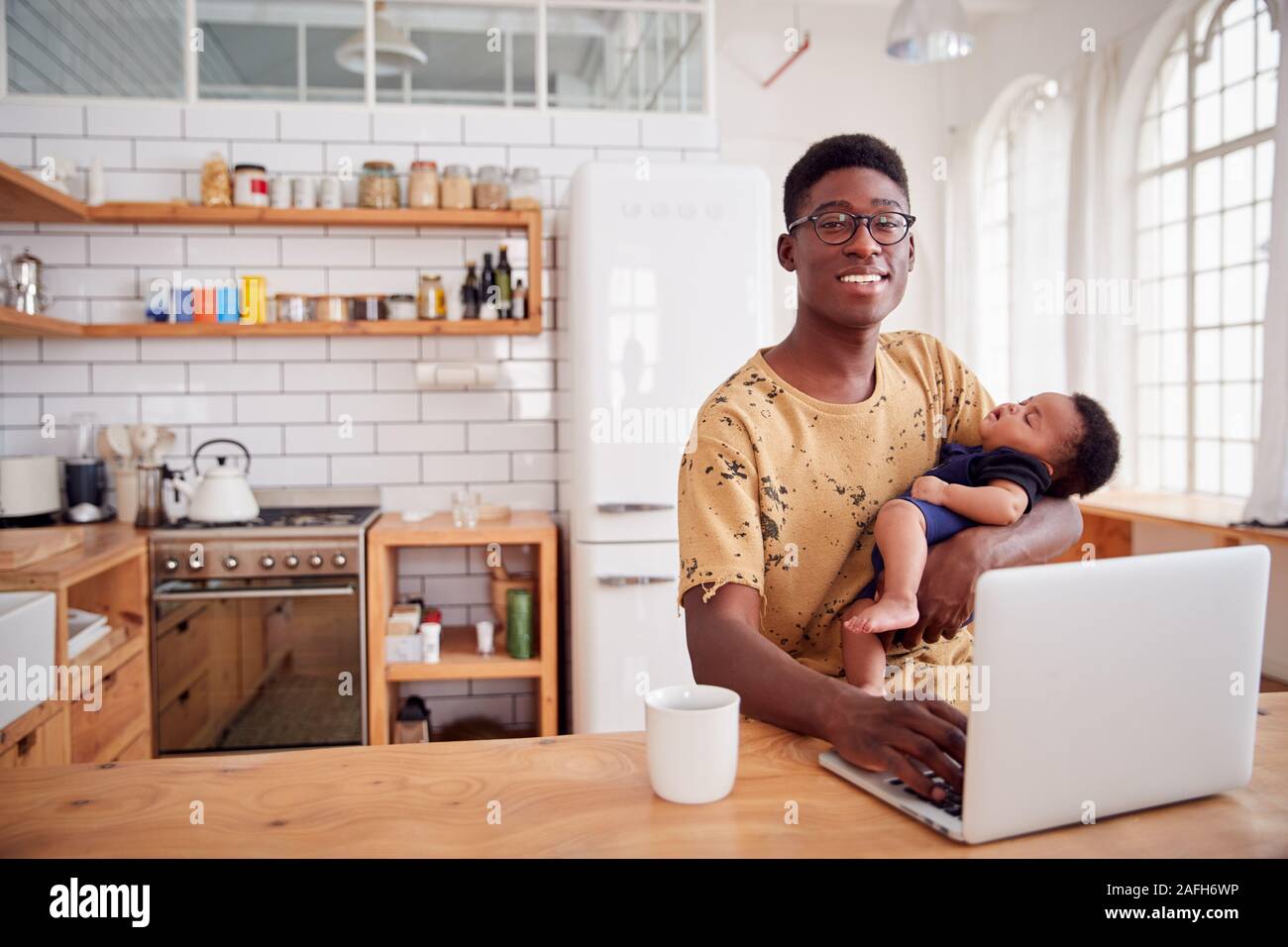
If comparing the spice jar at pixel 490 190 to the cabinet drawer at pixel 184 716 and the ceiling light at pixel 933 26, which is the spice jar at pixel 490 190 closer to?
the ceiling light at pixel 933 26

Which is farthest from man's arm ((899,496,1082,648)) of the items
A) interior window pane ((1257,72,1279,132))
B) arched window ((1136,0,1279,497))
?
interior window pane ((1257,72,1279,132))

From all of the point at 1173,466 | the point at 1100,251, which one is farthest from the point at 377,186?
the point at 1173,466

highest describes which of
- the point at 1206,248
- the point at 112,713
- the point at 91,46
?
the point at 91,46

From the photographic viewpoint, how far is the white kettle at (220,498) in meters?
3.35

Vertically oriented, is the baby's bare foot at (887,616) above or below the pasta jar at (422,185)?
below

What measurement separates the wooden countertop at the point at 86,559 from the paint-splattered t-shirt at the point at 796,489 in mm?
1879

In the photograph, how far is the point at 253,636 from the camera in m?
3.21

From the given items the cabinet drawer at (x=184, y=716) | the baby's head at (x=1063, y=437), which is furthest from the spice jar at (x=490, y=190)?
the baby's head at (x=1063, y=437)

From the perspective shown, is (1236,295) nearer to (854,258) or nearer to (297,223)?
(854,258)

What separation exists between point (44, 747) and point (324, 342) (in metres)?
1.88

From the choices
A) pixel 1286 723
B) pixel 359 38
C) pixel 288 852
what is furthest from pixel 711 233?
pixel 288 852

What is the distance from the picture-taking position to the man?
138 centimetres
